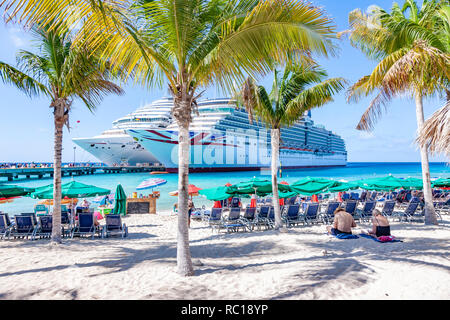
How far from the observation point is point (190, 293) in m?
3.73

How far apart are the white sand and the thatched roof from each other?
71.5 inches

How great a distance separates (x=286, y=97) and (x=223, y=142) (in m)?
39.3

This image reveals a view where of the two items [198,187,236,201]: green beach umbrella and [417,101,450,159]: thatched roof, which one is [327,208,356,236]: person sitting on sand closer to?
[417,101,450,159]: thatched roof

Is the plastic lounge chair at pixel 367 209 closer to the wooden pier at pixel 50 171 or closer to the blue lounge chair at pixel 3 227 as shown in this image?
the blue lounge chair at pixel 3 227

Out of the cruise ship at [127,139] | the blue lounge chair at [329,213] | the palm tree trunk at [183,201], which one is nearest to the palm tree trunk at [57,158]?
the palm tree trunk at [183,201]

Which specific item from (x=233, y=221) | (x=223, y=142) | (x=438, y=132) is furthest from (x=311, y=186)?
(x=223, y=142)

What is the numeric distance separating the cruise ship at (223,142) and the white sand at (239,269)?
1124 inches

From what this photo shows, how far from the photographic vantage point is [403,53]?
648 cm

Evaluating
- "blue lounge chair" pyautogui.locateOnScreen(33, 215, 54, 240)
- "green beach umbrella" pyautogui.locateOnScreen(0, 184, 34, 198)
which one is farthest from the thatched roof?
"green beach umbrella" pyautogui.locateOnScreen(0, 184, 34, 198)

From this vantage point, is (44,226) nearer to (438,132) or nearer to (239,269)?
(239,269)

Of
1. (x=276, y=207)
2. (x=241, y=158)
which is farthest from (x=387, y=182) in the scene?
(x=241, y=158)

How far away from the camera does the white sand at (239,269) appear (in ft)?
12.1

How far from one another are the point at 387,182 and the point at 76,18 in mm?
Answer: 12913
